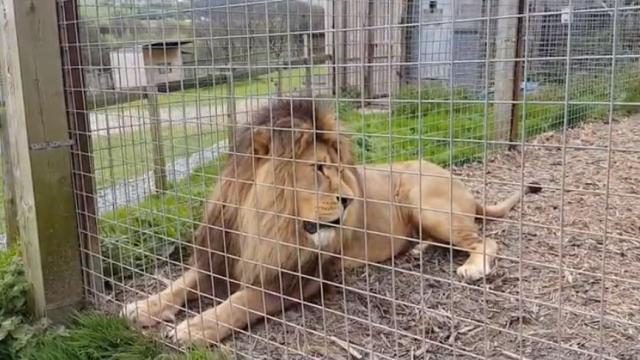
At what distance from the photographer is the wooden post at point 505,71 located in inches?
226

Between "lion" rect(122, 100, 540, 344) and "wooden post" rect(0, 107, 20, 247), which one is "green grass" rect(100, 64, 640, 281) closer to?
"lion" rect(122, 100, 540, 344)

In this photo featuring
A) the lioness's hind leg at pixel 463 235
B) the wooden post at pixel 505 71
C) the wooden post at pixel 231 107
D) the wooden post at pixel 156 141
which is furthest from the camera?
the wooden post at pixel 505 71

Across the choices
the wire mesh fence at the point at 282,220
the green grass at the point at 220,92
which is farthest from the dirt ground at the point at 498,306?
the green grass at the point at 220,92

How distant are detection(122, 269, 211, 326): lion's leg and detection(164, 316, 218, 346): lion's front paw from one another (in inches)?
7.1

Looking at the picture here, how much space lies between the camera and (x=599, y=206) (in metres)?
4.07

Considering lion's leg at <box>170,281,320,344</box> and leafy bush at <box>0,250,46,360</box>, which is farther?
leafy bush at <box>0,250,46,360</box>

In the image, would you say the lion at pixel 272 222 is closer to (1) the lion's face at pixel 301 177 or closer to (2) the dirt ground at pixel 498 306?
(1) the lion's face at pixel 301 177

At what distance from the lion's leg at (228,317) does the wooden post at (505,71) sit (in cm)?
363

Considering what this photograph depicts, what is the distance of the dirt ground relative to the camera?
2148 mm

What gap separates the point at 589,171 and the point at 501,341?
119 inches

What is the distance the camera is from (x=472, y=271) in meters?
3.09

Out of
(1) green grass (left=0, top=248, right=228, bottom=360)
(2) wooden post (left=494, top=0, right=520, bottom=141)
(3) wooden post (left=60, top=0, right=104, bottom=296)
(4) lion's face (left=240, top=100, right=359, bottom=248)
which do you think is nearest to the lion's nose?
(4) lion's face (left=240, top=100, right=359, bottom=248)

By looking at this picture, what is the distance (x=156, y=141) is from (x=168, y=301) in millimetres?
703

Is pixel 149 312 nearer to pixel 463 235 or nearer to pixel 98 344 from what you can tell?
pixel 98 344
